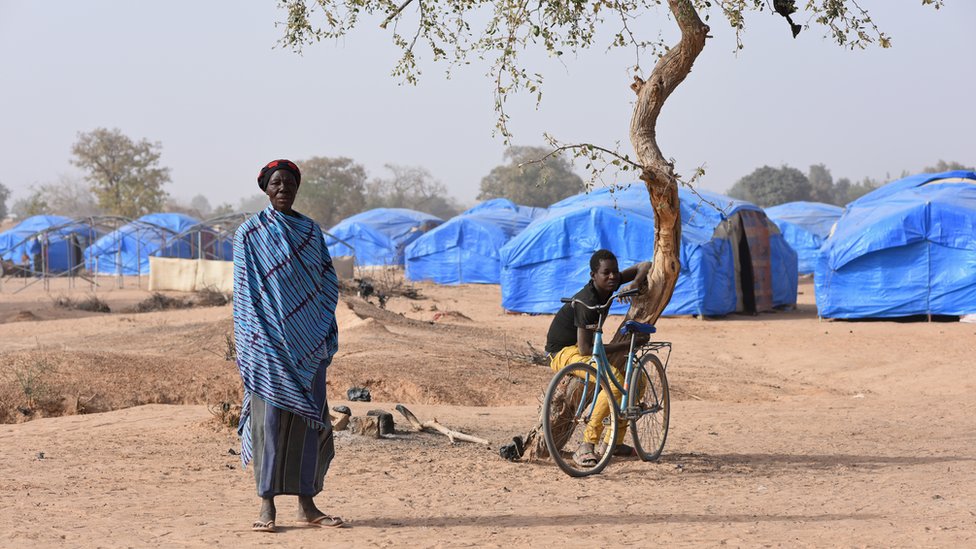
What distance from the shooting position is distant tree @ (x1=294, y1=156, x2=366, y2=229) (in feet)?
211

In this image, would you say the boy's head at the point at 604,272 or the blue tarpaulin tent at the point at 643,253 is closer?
the boy's head at the point at 604,272

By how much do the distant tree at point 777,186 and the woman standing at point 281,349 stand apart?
63351 mm

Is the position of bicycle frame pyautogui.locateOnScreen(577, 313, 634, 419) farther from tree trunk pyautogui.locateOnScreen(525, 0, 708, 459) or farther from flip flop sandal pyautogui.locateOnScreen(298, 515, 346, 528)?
flip flop sandal pyautogui.locateOnScreen(298, 515, 346, 528)

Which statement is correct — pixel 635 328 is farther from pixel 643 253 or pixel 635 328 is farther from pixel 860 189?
pixel 860 189

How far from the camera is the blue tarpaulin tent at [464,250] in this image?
3089 centimetres

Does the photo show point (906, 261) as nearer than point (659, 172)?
No

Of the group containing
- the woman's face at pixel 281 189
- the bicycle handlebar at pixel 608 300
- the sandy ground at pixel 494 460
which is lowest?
the sandy ground at pixel 494 460

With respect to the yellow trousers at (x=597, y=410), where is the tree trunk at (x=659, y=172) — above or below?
above

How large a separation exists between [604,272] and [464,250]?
83.4ft

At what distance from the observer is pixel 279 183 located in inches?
183

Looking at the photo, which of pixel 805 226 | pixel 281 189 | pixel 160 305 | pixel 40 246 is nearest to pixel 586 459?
pixel 281 189

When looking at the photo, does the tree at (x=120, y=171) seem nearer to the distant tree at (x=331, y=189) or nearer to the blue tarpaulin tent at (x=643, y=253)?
the distant tree at (x=331, y=189)

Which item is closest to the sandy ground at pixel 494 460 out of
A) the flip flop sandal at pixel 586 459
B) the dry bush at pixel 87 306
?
the flip flop sandal at pixel 586 459

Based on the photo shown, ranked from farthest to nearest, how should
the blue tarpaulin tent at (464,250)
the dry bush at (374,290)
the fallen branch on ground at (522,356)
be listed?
1. the blue tarpaulin tent at (464,250)
2. the dry bush at (374,290)
3. the fallen branch on ground at (522,356)
